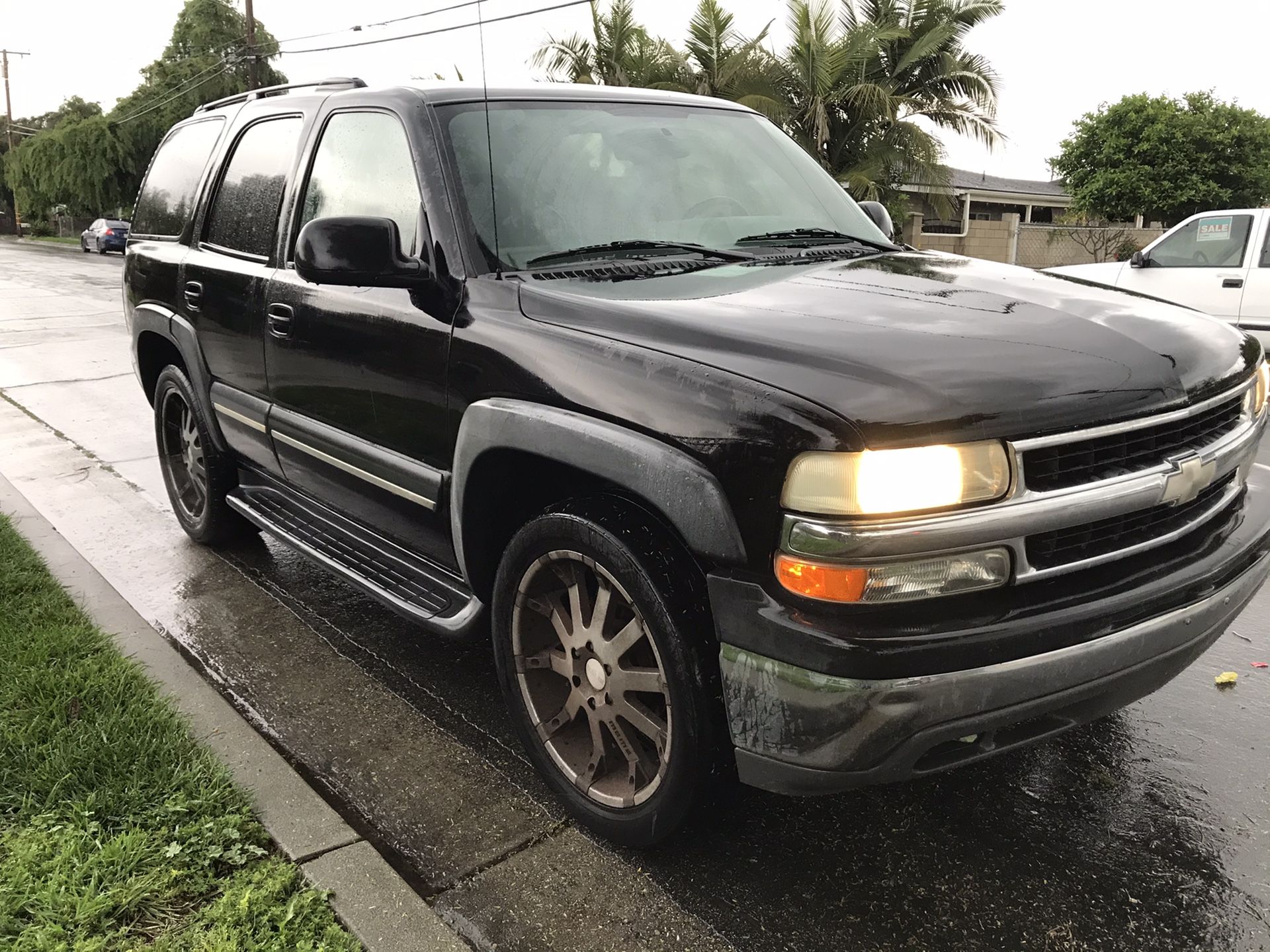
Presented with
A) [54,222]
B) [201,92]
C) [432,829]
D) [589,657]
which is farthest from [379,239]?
[54,222]

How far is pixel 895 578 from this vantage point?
201cm

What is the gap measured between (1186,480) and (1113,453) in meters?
0.24

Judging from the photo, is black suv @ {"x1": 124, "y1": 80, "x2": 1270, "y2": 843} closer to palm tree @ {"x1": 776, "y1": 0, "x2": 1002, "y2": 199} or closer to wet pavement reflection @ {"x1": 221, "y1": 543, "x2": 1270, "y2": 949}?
wet pavement reflection @ {"x1": 221, "y1": 543, "x2": 1270, "y2": 949}

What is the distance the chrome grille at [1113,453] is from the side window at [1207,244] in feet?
30.8

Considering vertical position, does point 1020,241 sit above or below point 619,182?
below

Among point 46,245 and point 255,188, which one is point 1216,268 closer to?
point 255,188

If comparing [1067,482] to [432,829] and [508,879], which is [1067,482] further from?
[432,829]

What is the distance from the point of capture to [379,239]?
279 cm

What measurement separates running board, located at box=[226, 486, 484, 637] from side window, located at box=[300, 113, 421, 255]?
996 millimetres

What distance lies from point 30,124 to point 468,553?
100129 mm

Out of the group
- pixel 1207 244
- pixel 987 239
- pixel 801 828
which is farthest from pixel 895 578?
pixel 987 239

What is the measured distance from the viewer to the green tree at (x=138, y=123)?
48.0m

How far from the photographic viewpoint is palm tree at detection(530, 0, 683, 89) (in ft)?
69.3

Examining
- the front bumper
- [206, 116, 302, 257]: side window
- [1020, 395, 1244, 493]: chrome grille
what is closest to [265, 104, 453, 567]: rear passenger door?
[206, 116, 302, 257]: side window
